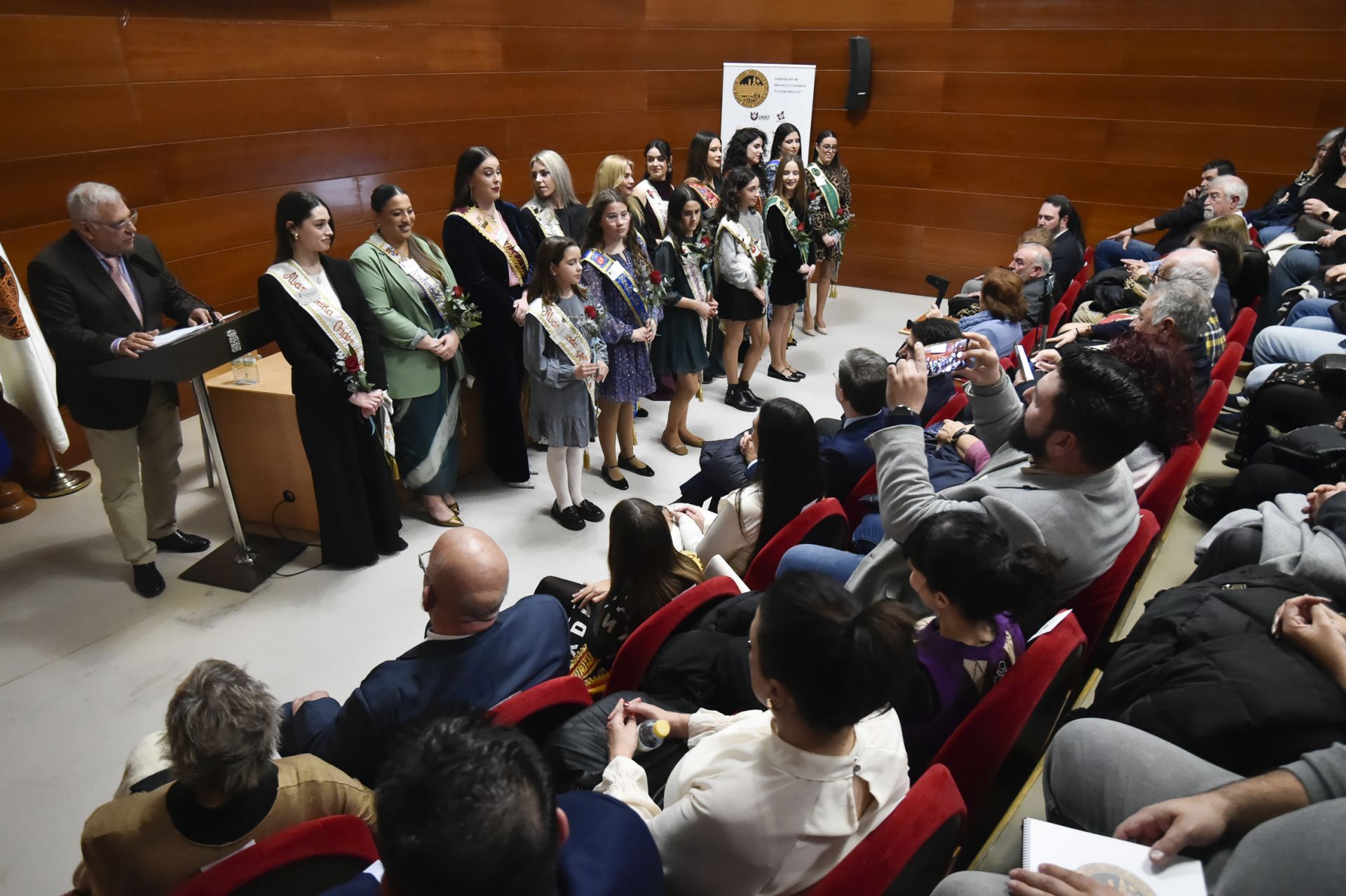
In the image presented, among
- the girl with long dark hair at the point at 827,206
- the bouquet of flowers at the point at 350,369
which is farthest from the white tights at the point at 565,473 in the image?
the girl with long dark hair at the point at 827,206

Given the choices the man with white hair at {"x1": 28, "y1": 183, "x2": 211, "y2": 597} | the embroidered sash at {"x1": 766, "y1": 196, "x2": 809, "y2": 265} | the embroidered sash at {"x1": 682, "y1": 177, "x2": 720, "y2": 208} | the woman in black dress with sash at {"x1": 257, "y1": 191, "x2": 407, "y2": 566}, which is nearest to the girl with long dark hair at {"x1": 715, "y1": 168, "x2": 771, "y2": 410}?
the embroidered sash at {"x1": 766, "y1": 196, "x2": 809, "y2": 265}

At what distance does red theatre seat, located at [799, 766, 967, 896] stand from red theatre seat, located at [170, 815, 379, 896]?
0.74 meters

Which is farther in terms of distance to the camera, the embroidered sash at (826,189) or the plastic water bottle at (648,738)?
the embroidered sash at (826,189)

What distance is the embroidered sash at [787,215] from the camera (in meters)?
5.06

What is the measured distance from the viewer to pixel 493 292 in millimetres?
3789

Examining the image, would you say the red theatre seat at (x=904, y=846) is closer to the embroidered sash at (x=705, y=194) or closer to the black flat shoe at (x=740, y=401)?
the black flat shoe at (x=740, y=401)

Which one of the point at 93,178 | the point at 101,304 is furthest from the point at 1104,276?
the point at 93,178

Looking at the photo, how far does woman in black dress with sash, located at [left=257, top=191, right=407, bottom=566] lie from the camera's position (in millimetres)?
2986

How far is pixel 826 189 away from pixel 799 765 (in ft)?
17.2

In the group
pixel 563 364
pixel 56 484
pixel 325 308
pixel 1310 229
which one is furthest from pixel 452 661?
pixel 1310 229

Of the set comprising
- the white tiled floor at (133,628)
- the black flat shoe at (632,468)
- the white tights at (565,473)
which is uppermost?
the white tights at (565,473)

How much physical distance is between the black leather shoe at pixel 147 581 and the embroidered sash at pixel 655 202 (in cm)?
319

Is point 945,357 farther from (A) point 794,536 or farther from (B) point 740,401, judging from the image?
(B) point 740,401

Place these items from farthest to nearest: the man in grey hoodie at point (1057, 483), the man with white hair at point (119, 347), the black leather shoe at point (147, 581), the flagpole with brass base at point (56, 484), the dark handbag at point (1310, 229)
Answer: the dark handbag at point (1310, 229), the flagpole with brass base at point (56, 484), the black leather shoe at point (147, 581), the man with white hair at point (119, 347), the man in grey hoodie at point (1057, 483)
